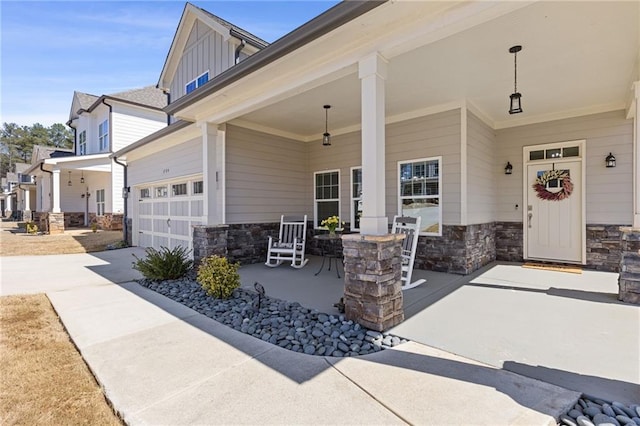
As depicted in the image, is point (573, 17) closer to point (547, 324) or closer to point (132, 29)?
point (547, 324)

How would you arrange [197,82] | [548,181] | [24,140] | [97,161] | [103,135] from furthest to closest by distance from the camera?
[24,140] < [103,135] < [97,161] < [197,82] < [548,181]

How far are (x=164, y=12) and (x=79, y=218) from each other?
14326 mm

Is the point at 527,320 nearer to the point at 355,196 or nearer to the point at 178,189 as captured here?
the point at 355,196

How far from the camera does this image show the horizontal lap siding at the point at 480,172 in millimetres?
5702

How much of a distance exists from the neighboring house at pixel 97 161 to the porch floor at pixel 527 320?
37.9 feet

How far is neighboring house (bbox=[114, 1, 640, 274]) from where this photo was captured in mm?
3363

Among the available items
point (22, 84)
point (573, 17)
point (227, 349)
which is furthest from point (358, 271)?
point (22, 84)

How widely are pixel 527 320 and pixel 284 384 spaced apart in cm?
275

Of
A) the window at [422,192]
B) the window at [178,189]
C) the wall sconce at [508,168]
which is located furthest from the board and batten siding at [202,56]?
the wall sconce at [508,168]

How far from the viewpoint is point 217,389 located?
2.24 m

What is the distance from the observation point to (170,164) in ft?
26.7

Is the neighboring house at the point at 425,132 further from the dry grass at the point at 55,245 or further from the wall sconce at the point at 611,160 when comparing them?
the dry grass at the point at 55,245

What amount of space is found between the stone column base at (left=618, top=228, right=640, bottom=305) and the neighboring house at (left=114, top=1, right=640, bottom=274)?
1.65ft

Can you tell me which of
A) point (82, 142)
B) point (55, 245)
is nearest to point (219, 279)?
point (55, 245)
